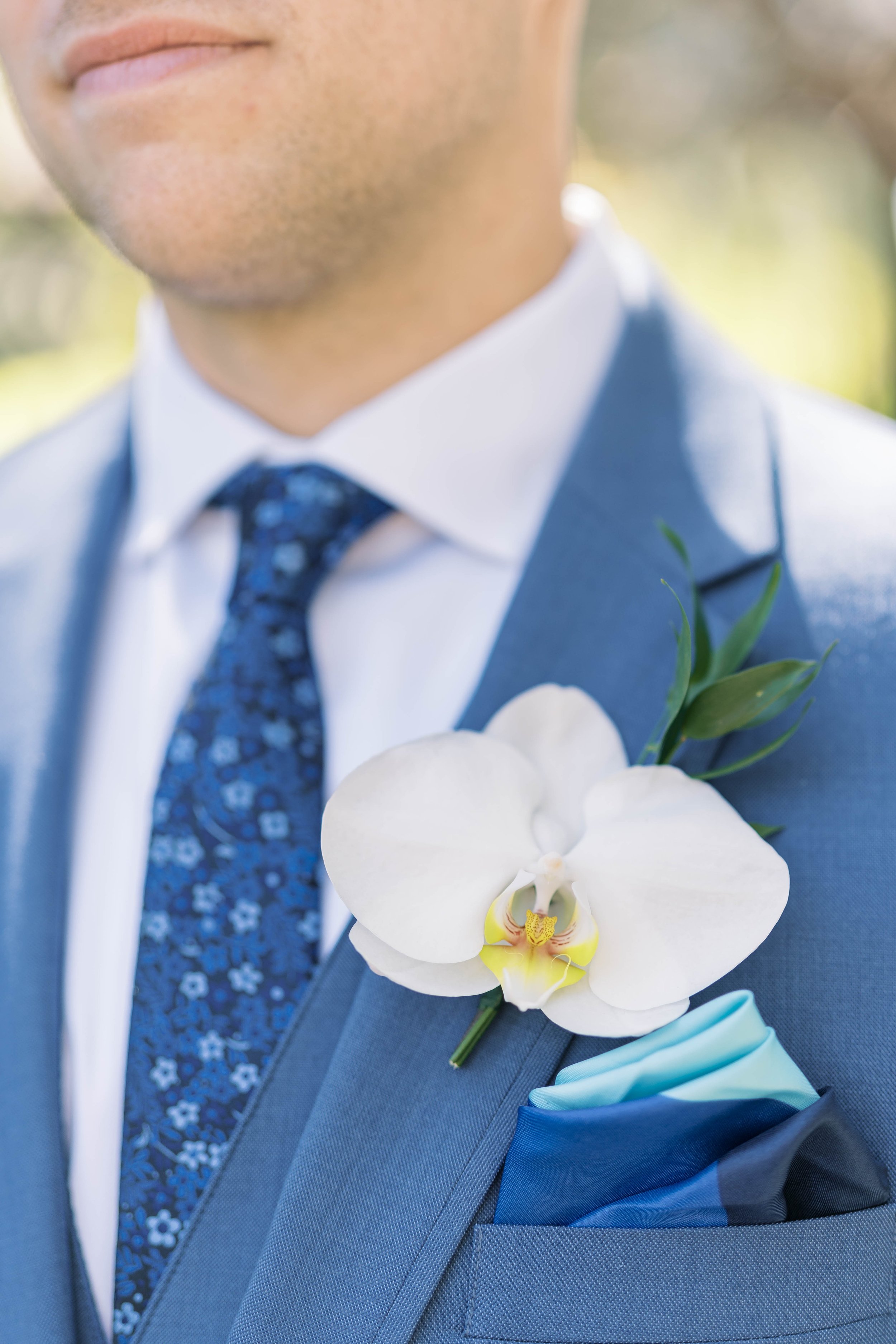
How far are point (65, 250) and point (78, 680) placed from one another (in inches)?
174

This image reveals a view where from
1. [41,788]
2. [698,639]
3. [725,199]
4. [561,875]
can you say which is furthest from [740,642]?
[725,199]

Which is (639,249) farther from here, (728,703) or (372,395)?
(728,703)

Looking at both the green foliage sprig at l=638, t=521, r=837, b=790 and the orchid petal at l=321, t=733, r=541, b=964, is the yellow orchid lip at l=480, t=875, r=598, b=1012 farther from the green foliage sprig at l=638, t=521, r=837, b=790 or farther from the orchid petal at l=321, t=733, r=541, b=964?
the green foliage sprig at l=638, t=521, r=837, b=790

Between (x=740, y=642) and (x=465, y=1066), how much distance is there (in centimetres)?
40

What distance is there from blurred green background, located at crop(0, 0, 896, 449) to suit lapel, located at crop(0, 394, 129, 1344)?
0.63 meters

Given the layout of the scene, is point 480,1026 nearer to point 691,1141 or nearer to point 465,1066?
point 465,1066

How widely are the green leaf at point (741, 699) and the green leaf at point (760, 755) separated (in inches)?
0.9

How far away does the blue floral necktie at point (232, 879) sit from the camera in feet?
2.94

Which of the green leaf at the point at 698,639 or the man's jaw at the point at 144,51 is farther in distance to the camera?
the man's jaw at the point at 144,51

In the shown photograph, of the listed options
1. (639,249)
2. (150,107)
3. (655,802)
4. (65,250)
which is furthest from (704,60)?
(655,802)

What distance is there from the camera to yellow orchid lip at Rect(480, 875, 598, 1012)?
0.75 meters

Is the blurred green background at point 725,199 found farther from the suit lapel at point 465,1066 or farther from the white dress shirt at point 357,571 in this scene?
the suit lapel at point 465,1066

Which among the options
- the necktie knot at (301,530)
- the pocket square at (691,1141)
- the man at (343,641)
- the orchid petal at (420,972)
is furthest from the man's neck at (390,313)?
the pocket square at (691,1141)

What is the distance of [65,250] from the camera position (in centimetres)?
493
